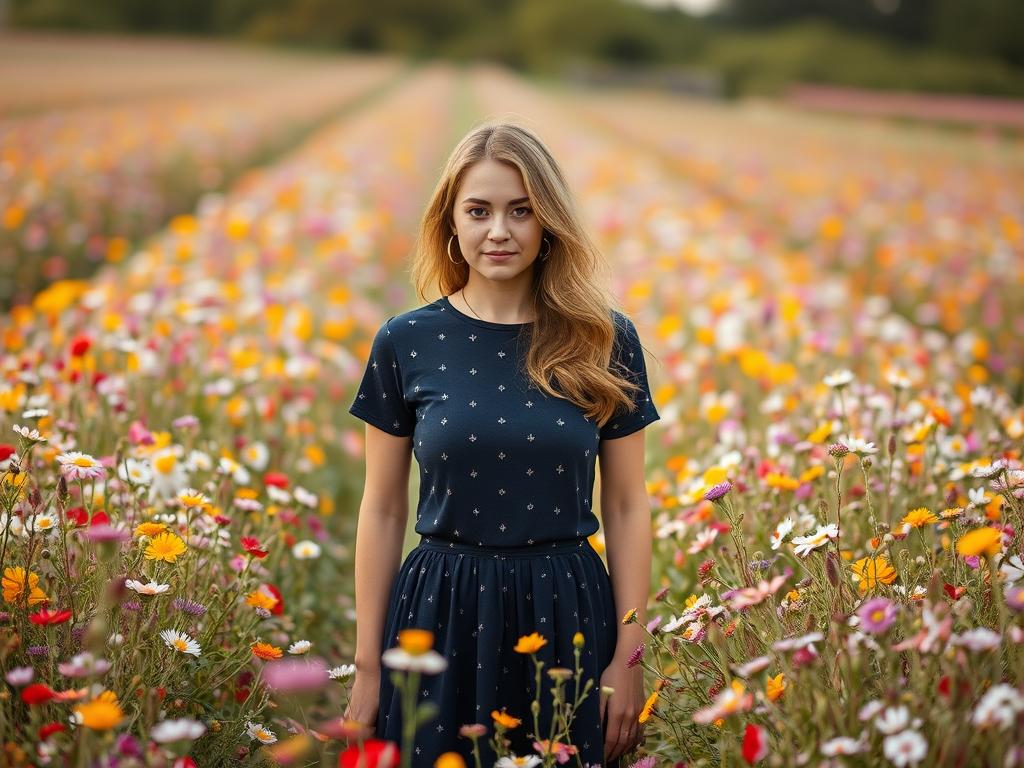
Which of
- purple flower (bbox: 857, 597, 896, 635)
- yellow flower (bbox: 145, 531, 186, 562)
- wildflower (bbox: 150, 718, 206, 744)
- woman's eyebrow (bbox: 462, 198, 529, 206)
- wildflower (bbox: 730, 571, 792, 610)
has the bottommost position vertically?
wildflower (bbox: 150, 718, 206, 744)

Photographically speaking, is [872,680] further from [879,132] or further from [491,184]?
[879,132]

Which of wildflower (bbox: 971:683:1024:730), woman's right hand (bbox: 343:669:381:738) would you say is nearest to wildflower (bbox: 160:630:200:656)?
woman's right hand (bbox: 343:669:381:738)

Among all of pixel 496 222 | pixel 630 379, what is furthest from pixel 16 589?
pixel 630 379

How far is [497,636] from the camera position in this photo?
1897 millimetres

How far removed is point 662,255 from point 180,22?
2154 inches

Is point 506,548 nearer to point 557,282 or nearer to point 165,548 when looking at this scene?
point 557,282

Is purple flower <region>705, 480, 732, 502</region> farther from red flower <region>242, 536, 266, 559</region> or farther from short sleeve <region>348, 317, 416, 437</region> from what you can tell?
red flower <region>242, 536, 266, 559</region>

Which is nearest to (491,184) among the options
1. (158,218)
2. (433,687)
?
(433,687)

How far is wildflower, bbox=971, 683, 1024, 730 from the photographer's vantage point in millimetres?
A: 1345

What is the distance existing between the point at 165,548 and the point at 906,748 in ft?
4.34

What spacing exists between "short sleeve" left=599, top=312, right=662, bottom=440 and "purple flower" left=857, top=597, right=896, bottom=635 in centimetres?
64

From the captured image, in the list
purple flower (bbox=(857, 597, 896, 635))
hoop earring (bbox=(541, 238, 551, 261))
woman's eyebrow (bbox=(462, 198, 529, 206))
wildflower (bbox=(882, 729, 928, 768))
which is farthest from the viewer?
hoop earring (bbox=(541, 238, 551, 261))

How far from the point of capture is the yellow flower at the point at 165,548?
76.5 inches

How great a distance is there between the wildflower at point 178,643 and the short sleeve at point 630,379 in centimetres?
86
